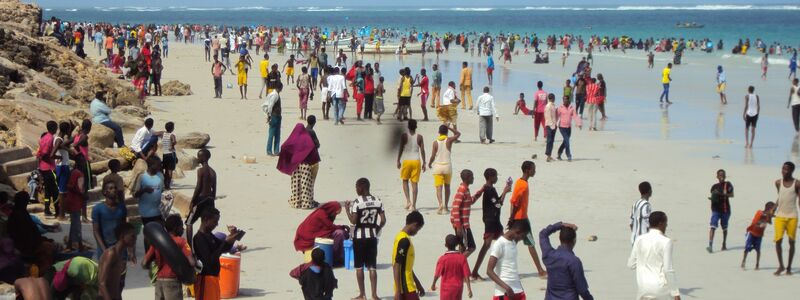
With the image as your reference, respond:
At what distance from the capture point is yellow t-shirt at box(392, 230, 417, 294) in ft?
30.5

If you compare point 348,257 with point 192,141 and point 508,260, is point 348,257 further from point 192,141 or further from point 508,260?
point 192,141

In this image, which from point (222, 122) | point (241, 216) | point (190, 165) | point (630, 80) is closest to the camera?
point (241, 216)

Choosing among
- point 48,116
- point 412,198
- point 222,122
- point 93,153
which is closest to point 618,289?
point 412,198

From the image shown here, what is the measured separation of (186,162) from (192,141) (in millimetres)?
2394

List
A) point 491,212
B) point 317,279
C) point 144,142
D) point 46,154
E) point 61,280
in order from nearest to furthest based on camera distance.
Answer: point 61,280, point 317,279, point 491,212, point 46,154, point 144,142

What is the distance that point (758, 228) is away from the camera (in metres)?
12.0

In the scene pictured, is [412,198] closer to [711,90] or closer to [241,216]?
[241,216]

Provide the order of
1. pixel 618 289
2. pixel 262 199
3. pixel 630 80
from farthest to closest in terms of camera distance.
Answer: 1. pixel 630 80
2. pixel 262 199
3. pixel 618 289

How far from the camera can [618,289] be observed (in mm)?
11352

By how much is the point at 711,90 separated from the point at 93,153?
2671 cm

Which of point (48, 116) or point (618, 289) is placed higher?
point (48, 116)

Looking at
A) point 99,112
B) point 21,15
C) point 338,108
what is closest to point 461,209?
point 99,112

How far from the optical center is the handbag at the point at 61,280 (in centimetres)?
775

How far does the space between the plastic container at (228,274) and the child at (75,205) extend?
1840 millimetres
